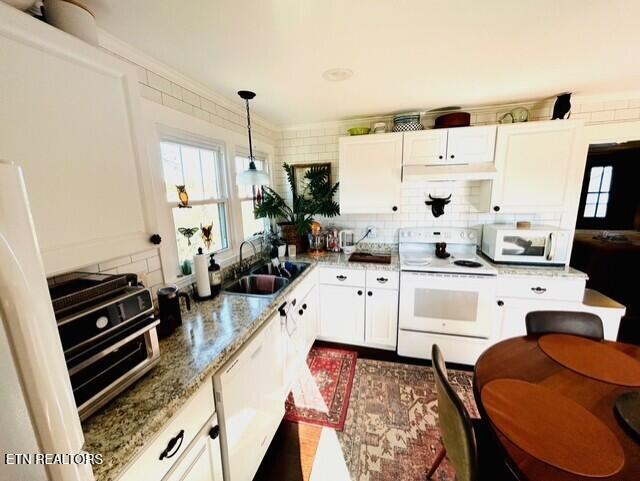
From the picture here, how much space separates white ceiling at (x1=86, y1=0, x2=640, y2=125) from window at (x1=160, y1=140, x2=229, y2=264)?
1.63 ft

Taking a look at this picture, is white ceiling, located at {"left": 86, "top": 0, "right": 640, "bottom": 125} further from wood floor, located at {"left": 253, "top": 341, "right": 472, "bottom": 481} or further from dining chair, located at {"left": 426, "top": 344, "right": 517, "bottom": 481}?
wood floor, located at {"left": 253, "top": 341, "right": 472, "bottom": 481}

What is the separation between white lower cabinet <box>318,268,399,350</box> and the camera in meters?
2.45

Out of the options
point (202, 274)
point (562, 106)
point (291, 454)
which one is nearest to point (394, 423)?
point (291, 454)

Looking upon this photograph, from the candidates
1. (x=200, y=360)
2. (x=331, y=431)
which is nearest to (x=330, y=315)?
(x=331, y=431)

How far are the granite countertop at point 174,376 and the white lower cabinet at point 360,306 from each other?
0.95 m

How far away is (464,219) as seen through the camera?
2.69m

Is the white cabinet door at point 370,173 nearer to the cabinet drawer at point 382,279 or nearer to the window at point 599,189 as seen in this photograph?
the cabinet drawer at point 382,279

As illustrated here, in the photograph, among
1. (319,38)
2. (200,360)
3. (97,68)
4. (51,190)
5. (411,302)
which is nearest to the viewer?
(51,190)

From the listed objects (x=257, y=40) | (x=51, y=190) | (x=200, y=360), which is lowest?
(x=200, y=360)

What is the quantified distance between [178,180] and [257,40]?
1019mm

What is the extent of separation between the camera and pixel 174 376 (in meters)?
0.97

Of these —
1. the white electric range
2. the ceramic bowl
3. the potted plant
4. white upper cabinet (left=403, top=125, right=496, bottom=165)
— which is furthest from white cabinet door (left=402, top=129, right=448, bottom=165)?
the white electric range

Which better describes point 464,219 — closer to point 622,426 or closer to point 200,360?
point 622,426

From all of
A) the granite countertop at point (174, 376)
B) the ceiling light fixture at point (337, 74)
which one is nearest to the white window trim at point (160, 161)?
the granite countertop at point (174, 376)
